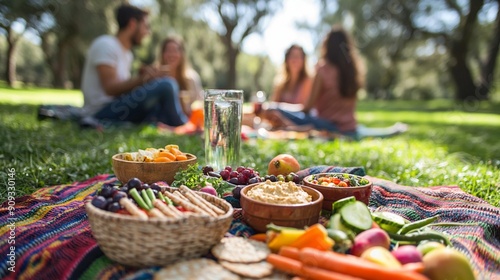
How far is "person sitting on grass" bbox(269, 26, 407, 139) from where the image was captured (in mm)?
5414

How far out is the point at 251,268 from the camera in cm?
127

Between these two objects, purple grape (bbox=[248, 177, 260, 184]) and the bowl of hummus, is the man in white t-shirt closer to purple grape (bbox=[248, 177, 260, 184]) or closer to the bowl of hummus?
purple grape (bbox=[248, 177, 260, 184])

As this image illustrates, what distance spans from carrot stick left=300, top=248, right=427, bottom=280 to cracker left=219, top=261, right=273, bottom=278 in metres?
0.12

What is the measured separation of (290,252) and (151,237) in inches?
18.5

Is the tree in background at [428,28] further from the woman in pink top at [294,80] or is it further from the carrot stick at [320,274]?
the carrot stick at [320,274]

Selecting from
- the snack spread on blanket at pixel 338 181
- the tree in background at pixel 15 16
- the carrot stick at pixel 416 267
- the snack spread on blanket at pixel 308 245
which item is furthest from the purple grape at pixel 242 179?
the tree in background at pixel 15 16

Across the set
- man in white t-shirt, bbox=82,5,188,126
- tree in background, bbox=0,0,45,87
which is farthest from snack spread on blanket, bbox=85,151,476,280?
tree in background, bbox=0,0,45,87

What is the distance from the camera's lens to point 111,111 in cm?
527

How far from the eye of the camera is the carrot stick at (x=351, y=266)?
1.15 metres

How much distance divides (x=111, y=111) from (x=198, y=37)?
55.0 ft

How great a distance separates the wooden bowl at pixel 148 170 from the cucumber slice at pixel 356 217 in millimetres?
933

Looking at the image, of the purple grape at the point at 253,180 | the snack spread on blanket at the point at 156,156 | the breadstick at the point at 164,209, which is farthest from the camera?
the snack spread on blanket at the point at 156,156

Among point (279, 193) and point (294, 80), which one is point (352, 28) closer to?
point (294, 80)

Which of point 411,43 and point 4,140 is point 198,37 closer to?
point 411,43
